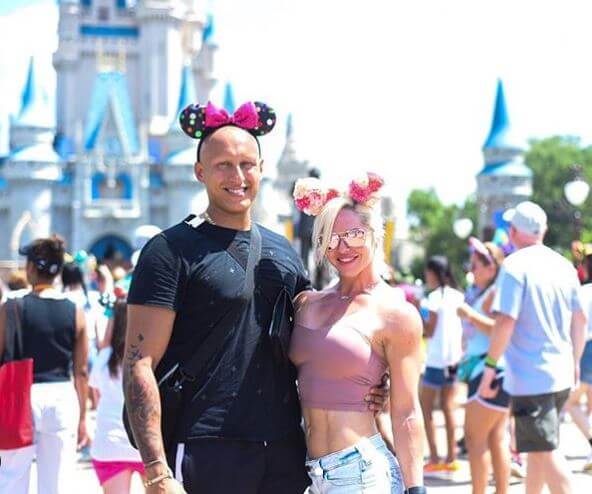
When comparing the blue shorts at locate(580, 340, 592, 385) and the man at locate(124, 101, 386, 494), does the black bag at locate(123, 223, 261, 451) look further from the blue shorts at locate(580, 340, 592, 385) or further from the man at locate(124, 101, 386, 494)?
the blue shorts at locate(580, 340, 592, 385)

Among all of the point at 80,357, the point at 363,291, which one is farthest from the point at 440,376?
the point at 363,291

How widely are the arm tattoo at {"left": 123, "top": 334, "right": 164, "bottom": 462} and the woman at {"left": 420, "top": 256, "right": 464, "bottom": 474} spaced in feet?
16.3

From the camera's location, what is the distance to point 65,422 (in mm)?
5227

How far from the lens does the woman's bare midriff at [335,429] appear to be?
3260 mm

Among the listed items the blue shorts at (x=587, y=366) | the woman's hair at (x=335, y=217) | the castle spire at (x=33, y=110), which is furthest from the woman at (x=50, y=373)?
the castle spire at (x=33, y=110)

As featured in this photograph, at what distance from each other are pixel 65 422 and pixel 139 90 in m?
59.1

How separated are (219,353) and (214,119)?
2.37 ft

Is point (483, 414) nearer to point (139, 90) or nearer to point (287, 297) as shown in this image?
point (287, 297)

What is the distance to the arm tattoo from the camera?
10.0 ft

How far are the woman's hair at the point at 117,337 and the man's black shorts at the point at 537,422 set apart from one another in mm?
1978

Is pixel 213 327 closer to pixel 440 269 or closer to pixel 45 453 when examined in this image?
pixel 45 453

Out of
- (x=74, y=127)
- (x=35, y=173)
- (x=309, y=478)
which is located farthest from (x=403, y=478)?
(x=74, y=127)

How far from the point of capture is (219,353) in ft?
10.6

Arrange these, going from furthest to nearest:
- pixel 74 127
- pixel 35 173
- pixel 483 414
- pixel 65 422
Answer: pixel 74 127
pixel 35 173
pixel 483 414
pixel 65 422
